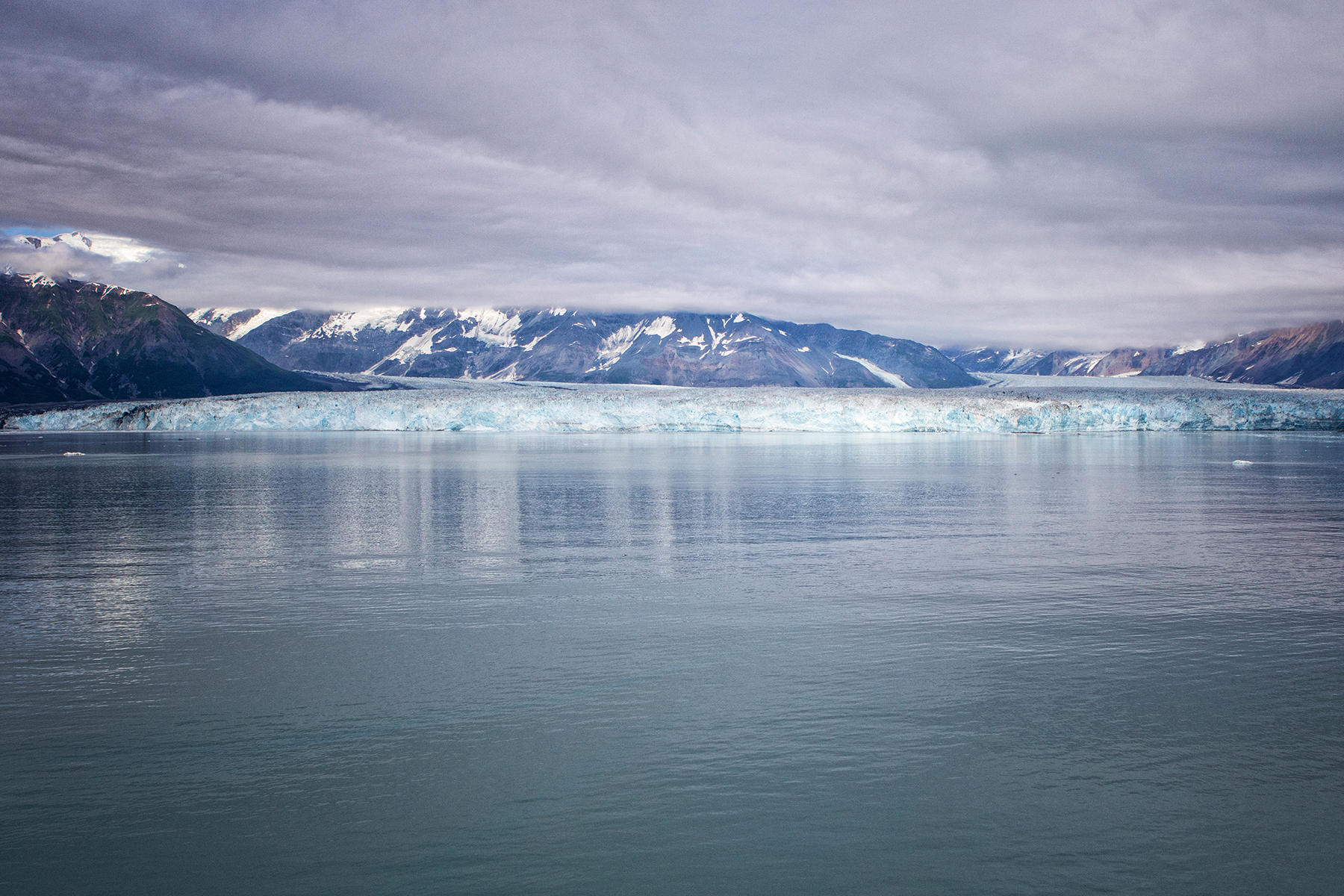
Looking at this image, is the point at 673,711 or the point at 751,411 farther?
the point at 751,411

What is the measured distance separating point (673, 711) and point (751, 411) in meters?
68.4

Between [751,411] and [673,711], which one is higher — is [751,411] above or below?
above

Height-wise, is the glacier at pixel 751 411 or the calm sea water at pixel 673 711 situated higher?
the glacier at pixel 751 411

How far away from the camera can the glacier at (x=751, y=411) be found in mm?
70750

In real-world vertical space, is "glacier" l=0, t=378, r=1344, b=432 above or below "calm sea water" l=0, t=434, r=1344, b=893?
above

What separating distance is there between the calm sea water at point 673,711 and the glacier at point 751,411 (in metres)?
55.6

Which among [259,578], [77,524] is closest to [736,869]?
[259,578]

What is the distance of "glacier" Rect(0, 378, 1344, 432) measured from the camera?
70.8 m

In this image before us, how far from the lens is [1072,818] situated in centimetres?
579

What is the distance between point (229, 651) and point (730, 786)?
5.84 m

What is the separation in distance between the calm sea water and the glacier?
55.6 metres

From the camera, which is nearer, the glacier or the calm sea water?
the calm sea water

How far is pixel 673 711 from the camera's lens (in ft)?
24.8

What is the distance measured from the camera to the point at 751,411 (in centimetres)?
7544
